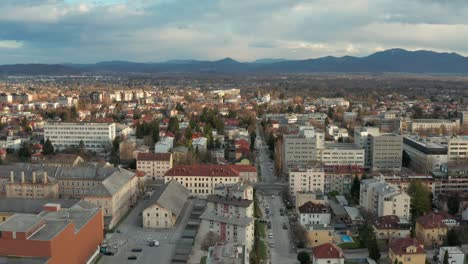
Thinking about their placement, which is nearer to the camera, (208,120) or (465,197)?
(465,197)

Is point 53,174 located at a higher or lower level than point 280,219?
higher

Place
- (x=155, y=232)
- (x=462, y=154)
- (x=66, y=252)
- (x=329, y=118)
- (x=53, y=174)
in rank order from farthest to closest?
(x=329, y=118) < (x=462, y=154) < (x=53, y=174) < (x=155, y=232) < (x=66, y=252)

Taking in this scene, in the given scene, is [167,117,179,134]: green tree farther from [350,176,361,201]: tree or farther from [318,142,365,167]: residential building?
[350,176,361,201]: tree

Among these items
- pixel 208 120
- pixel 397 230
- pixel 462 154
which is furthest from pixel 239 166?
pixel 208 120

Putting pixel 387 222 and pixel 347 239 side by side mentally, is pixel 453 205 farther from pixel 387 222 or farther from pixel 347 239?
pixel 347 239

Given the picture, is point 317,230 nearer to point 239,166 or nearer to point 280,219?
point 280,219

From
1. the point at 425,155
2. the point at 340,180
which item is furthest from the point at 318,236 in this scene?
the point at 425,155

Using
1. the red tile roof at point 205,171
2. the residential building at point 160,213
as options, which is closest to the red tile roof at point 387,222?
the residential building at point 160,213
